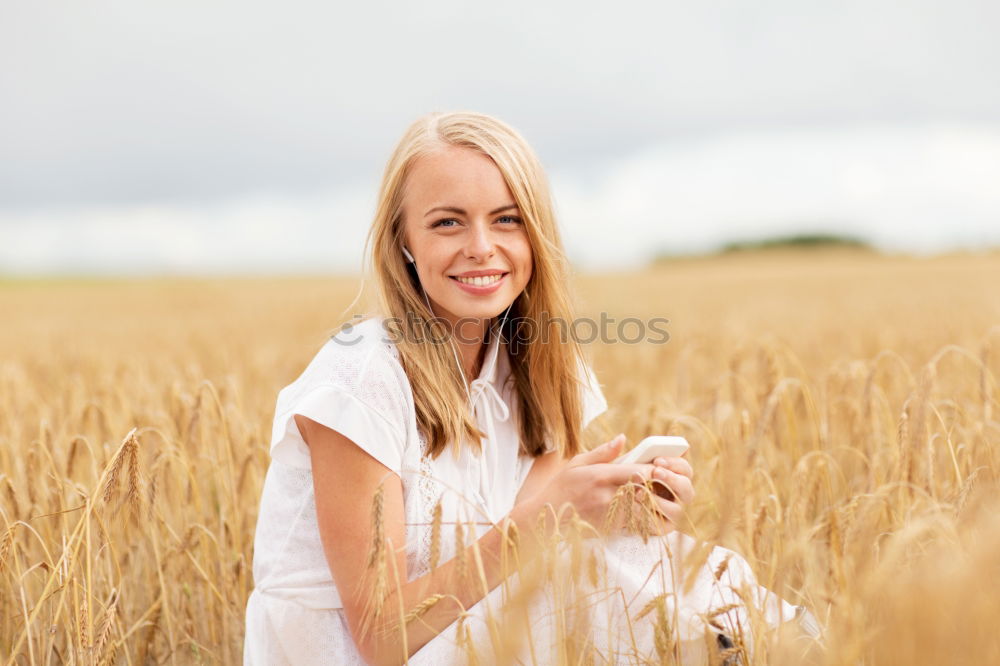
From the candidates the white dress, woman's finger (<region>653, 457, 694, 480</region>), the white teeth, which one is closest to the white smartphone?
woman's finger (<region>653, 457, 694, 480</region>)

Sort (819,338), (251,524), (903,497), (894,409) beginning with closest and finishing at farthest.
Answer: (903,497) < (251,524) < (894,409) < (819,338)

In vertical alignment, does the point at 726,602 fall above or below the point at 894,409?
below

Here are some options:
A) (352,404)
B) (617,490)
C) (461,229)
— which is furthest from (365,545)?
(461,229)

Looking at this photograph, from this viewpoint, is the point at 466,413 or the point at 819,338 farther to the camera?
the point at 819,338

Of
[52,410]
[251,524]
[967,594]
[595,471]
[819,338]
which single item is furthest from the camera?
[819,338]

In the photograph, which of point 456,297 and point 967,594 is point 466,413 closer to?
point 456,297

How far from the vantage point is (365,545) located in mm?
1599

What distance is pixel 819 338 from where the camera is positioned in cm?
613

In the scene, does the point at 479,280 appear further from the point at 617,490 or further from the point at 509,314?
the point at 617,490

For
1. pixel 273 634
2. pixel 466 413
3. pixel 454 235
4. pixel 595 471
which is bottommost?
pixel 273 634

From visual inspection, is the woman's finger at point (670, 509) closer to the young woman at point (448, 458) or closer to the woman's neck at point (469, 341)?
the young woman at point (448, 458)

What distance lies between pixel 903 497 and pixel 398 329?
1.24 m

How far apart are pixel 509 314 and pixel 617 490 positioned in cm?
75

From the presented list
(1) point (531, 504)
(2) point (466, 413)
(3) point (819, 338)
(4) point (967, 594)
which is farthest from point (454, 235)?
(3) point (819, 338)
